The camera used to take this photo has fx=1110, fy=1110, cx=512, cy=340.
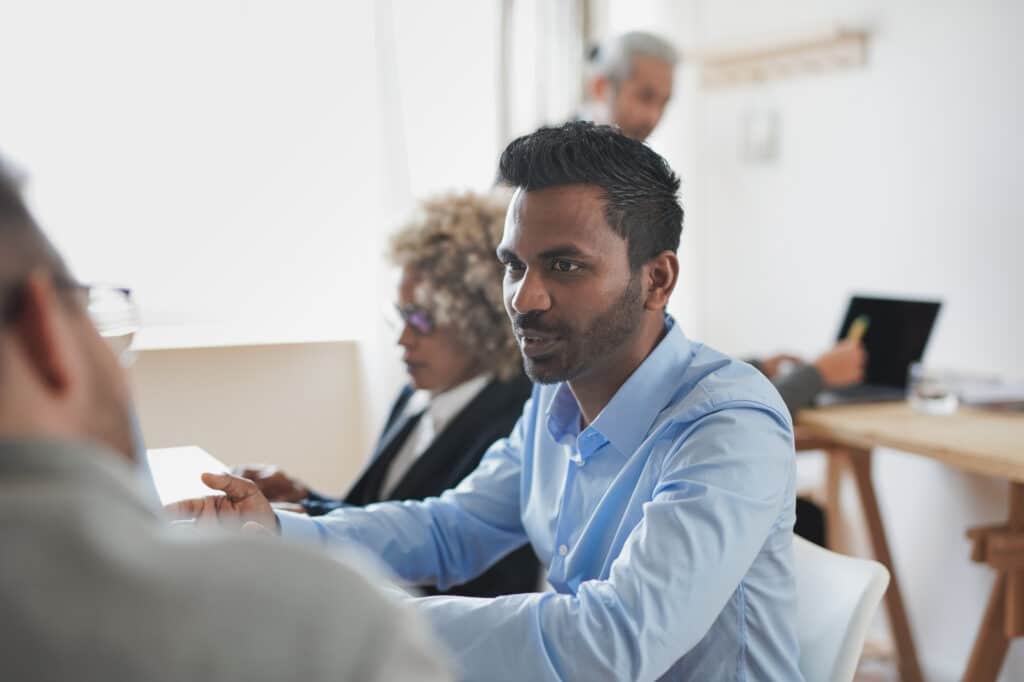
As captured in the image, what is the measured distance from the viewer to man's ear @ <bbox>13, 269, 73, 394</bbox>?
495mm

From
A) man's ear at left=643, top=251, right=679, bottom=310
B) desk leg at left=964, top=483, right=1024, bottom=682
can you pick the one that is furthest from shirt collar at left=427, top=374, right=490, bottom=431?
desk leg at left=964, top=483, right=1024, bottom=682

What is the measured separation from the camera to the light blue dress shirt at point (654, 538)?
1014 mm

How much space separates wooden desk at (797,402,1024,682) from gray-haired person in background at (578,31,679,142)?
79 centimetres

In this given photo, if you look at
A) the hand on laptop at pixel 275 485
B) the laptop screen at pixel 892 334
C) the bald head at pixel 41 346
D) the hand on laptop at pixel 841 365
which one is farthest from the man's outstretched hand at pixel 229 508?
the laptop screen at pixel 892 334

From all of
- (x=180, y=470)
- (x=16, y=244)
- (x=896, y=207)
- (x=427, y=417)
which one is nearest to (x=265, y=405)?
(x=427, y=417)

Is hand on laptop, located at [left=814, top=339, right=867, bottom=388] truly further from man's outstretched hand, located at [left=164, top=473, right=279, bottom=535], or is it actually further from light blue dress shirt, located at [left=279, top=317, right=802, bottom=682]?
man's outstretched hand, located at [left=164, top=473, right=279, bottom=535]

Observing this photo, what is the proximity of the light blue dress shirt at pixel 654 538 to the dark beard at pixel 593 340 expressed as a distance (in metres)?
0.05

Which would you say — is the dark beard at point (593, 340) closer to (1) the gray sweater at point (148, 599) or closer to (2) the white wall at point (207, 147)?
(1) the gray sweater at point (148, 599)

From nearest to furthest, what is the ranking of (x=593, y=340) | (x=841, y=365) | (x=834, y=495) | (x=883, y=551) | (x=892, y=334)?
1. (x=593, y=340)
2. (x=841, y=365)
3. (x=892, y=334)
4. (x=883, y=551)
5. (x=834, y=495)

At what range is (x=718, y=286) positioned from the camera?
3.50 m

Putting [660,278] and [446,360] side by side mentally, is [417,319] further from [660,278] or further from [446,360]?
[660,278]

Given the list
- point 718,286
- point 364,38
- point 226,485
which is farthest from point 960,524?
point 226,485

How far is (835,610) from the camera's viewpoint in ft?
3.79

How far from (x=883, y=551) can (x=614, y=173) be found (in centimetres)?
185
